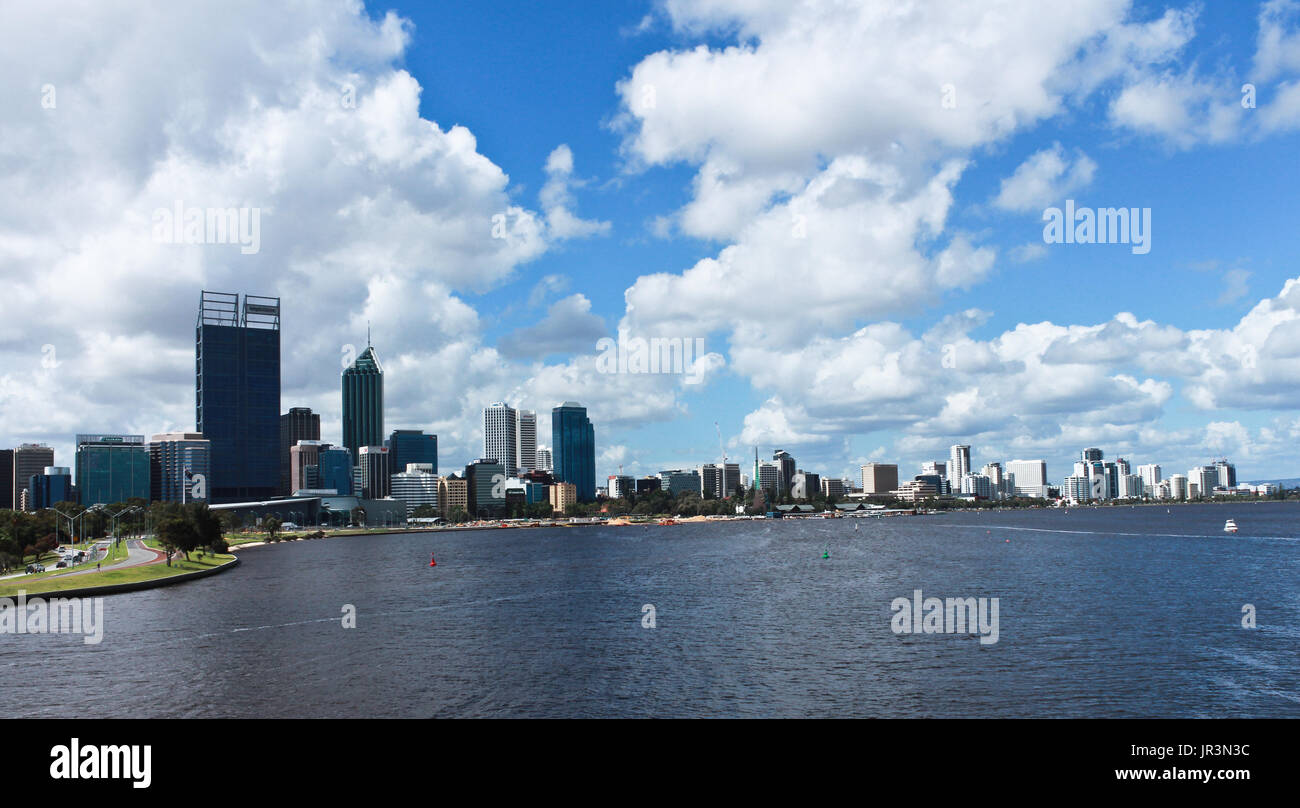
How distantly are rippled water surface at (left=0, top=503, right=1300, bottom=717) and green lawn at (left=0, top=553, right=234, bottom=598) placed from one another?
17.2 ft

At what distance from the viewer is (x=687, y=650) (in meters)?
61.3

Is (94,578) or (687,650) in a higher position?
(94,578)

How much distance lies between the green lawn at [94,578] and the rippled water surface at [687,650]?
5246 millimetres

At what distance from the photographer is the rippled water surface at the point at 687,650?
46.2 m

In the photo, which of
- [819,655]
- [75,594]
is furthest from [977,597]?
[75,594]

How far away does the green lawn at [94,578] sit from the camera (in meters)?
86.4

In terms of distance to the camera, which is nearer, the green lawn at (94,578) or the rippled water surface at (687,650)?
the rippled water surface at (687,650)

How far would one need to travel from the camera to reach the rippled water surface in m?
46.2

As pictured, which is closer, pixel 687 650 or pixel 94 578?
pixel 687 650

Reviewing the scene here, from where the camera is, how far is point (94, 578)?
3863 inches

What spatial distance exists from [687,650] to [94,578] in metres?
75.3

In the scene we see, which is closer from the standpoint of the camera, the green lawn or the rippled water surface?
the rippled water surface
